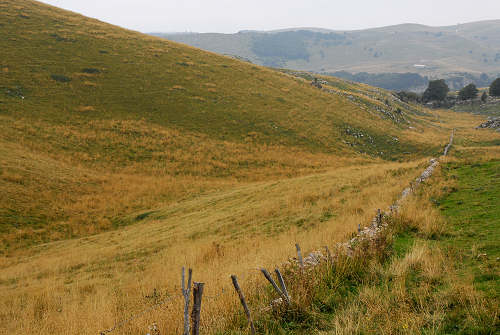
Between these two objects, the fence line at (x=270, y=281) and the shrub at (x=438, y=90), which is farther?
the shrub at (x=438, y=90)

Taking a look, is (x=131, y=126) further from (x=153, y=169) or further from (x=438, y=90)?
A: (x=438, y=90)

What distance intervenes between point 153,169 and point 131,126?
34.3ft

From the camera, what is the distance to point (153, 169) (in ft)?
104

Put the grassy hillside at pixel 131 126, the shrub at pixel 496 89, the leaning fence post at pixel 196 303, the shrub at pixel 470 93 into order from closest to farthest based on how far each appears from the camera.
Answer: the leaning fence post at pixel 196 303 < the grassy hillside at pixel 131 126 < the shrub at pixel 496 89 < the shrub at pixel 470 93

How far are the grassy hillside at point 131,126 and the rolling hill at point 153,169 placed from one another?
21 centimetres

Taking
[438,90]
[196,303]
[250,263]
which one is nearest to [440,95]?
[438,90]

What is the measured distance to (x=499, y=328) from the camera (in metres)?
3.85

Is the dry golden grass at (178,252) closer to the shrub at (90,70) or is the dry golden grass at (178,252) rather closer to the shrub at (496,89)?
the shrub at (90,70)

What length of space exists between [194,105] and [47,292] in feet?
130

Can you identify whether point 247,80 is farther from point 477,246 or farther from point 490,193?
point 477,246

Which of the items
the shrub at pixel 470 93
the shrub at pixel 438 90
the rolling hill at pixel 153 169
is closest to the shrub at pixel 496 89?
the shrub at pixel 470 93

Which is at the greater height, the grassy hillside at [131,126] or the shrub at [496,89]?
the shrub at [496,89]

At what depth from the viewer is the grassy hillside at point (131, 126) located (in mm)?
23719

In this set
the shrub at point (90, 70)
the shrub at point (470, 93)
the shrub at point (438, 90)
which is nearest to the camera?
the shrub at point (90, 70)
